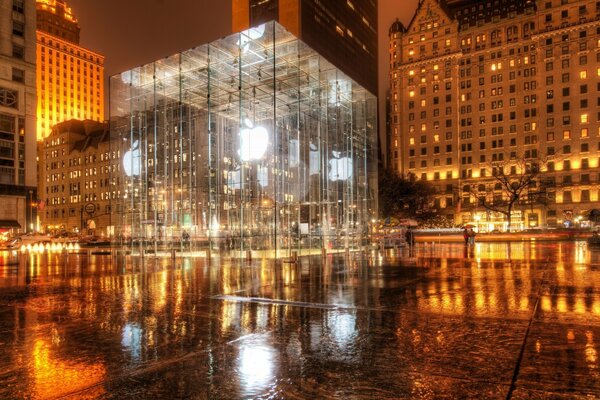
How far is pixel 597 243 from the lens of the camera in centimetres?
3397

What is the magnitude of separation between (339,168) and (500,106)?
86295mm

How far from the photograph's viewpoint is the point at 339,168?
3469 centimetres

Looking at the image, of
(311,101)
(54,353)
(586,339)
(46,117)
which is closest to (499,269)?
(586,339)

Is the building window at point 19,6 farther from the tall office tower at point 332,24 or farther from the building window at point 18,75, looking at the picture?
the tall office tower at point 332,24

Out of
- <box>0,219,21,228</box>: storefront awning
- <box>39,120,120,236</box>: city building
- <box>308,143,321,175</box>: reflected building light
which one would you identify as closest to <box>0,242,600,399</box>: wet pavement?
<box>308,143,321,175</box>: reflected building light

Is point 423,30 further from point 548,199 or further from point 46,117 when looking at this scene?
point 46,117

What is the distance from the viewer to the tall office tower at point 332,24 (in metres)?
110

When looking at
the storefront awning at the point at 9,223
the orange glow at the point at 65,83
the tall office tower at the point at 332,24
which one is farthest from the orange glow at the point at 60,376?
the orange glow at the point at 65,83

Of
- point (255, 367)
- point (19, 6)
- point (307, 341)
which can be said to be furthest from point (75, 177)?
point (255, 367)

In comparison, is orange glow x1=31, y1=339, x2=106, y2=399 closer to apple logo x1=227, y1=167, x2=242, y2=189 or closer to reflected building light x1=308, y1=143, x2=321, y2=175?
reflected building light x1=308, y1=143, x2=321, y2=175

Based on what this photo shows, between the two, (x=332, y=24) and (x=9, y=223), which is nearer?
(x=9, y=223)

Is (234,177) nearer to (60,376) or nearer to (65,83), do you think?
(60,376)

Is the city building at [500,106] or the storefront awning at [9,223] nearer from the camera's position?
the storefront awning at [9,223]

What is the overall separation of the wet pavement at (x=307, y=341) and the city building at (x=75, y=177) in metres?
103
